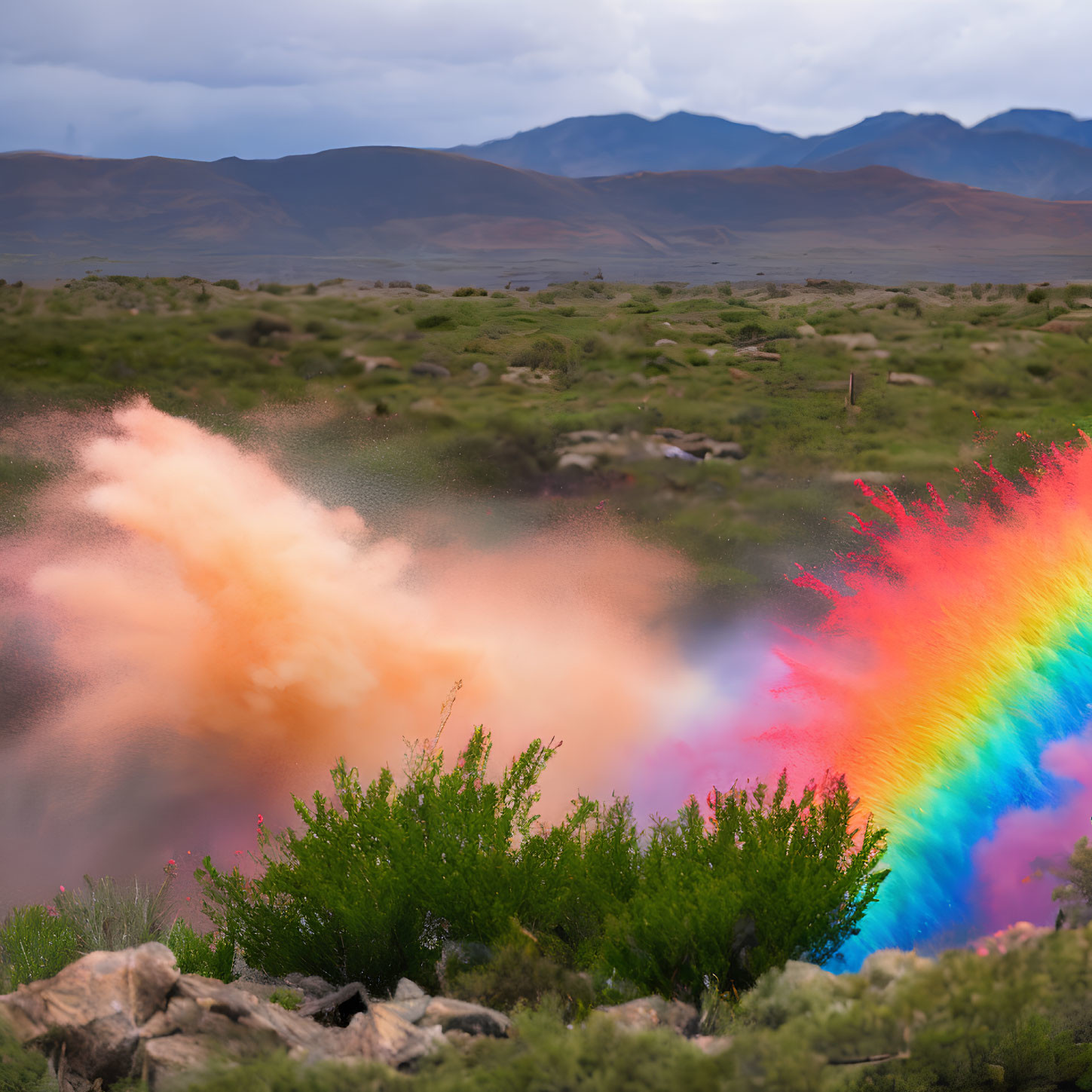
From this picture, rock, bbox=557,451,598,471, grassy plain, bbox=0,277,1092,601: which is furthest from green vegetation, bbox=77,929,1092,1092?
rock, bbox=557,451,598,471

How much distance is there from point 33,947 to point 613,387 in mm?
67139

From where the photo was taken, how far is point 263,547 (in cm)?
4956

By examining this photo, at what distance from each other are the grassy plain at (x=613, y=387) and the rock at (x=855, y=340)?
0.42 m

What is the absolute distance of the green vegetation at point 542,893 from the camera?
17.9 meters

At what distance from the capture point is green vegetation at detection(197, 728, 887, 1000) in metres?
17.9

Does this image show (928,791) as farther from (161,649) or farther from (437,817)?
(161,649)

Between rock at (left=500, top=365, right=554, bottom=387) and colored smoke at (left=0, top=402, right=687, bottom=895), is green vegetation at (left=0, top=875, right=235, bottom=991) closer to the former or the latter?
colored smoke at (left=0, top=402, right=687, bottom=895)

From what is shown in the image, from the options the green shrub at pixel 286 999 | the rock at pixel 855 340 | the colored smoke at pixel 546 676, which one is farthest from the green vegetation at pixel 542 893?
the rock at pixel 855 340

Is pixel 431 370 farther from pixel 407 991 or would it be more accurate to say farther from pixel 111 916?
pixel 407 991

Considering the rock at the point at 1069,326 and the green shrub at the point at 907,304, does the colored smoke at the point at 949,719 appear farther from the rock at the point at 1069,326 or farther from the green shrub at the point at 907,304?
the green shrub at the point at 907,304

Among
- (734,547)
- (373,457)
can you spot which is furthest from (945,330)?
(373,457)

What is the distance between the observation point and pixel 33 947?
21094 mm

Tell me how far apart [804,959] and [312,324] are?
291 ft

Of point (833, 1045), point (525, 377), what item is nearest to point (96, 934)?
point (833, 1045)
